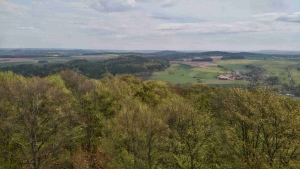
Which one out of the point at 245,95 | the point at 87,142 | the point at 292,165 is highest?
the point at 245,95

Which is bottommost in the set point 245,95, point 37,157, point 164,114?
point 37,157

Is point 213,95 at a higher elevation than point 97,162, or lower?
higher

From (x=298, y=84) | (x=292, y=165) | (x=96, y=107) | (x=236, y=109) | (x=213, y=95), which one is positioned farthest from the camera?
(x=298, y=84)

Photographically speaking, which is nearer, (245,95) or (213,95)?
(245,95)

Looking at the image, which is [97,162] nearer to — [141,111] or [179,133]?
[141,111]

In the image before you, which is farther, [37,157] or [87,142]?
[87,142]

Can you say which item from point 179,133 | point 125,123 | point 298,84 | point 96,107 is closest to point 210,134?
point 179,133

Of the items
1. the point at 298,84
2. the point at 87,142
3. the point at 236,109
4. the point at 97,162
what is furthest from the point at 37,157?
the point at 298,84

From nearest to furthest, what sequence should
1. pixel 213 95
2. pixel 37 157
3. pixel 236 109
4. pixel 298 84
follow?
pixel 37 157, pixel 236 109, pixel 213 95, pixel 298 84

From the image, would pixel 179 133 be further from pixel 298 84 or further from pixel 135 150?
pixel 298 84
